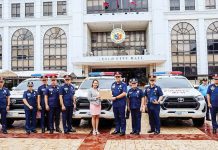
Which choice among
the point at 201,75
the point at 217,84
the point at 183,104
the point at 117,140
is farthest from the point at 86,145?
the point at 201,75

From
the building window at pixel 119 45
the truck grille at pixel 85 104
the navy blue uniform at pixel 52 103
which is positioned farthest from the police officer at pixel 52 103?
the building window at pixel 119 45

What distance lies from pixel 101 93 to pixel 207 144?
342 cm

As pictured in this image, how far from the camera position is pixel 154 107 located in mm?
9344

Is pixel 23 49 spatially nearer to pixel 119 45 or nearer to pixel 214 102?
pixel 119 45

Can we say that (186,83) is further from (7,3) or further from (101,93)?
(7,3)

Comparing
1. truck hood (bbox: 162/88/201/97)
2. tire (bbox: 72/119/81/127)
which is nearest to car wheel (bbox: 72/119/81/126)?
tire (bbox: 72/119/81/127)

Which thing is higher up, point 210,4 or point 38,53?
point 210,4

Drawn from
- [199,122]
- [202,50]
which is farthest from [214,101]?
[202,50]

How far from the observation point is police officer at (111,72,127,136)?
9188mm

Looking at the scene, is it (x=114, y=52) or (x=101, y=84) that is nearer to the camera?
(x=101, y=84)

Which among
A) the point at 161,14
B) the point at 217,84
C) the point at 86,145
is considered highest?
the point at 161,14

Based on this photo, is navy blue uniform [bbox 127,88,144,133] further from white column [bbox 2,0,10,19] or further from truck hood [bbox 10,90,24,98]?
white column [bbox 2,0,10,19]

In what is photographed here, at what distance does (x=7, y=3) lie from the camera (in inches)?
1558

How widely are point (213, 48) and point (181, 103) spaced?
28.9 m
